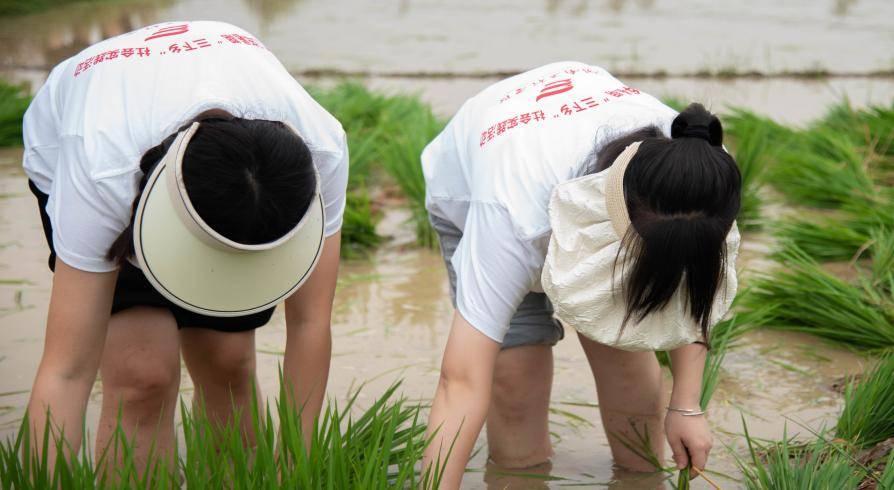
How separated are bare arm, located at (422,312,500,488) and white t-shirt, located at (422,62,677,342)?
28 millimetres

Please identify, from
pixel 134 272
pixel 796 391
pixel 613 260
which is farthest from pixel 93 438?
pixel 796 391

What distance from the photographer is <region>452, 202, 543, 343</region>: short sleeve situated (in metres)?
1.86

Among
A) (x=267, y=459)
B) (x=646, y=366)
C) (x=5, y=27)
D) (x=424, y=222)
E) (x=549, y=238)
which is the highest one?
(x=549, y=238)

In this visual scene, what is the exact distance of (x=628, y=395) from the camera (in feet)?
7.98

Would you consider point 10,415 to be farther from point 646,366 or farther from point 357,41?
point 357,41

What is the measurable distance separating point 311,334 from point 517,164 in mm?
521

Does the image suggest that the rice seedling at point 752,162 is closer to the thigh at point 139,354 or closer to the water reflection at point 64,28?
the thigh at point 139,354

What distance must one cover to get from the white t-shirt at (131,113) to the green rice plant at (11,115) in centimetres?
347

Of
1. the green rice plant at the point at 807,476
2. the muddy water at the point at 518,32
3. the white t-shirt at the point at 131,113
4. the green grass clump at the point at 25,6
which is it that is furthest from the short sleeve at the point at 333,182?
the green grass clump at the point at 25,6

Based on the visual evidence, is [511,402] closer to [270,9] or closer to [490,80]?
[490,80]

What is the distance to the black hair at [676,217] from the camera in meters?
1.69

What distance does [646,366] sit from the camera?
2.42 meters

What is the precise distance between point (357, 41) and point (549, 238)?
7.52 meters

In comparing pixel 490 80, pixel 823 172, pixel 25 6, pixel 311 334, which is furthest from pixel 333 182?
pixel 25 6
